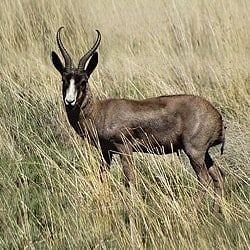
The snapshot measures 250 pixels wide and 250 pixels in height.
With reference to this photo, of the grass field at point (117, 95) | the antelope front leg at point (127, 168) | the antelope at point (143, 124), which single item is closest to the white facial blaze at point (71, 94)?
the antelope at point (143, 124)

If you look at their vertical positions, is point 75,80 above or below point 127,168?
above

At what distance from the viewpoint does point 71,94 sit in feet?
19.1

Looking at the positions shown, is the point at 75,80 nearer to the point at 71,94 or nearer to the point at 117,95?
the point at 71,94

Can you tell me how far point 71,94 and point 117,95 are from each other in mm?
2503

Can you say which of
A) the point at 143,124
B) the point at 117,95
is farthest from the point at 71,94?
the point at 117,95

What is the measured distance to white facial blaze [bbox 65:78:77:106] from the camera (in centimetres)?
578

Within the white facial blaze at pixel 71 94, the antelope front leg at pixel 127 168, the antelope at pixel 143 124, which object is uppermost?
the white facial blaze at pixel 71 94

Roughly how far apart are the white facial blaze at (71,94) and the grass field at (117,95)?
36cm

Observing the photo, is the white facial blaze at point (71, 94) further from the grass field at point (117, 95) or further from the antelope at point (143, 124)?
the grass field at point (117, 95)

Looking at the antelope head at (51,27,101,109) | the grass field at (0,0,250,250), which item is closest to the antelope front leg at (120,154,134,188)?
the grass field at (0,0,250,250)

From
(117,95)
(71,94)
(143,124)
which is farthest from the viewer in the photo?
(117,95)

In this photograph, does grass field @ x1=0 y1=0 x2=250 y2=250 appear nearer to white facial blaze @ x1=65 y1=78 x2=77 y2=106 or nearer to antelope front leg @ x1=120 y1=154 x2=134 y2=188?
antelope front leg @ x1=120 y1=154 x2=134 y2=188

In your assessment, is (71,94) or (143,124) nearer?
(71,94)

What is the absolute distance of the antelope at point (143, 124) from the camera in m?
5.94
